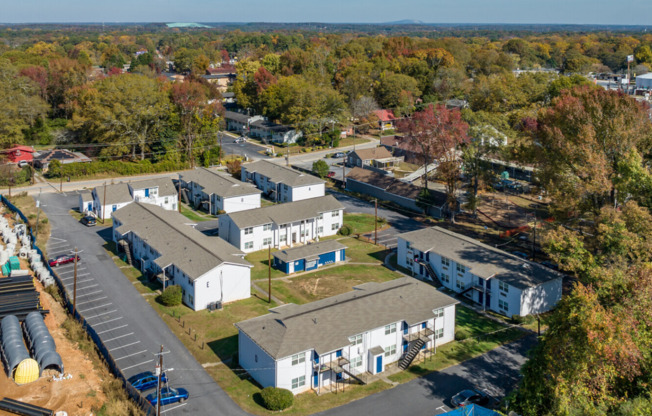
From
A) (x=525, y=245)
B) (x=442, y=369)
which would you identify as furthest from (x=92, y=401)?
(x=525, y=245)

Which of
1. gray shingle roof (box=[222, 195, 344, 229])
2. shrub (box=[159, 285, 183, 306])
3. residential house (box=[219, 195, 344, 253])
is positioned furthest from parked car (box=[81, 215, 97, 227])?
shrub (box=[159, 285, 183, 306])

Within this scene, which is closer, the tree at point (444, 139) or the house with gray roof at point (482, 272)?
the house with gray roof at point (482, 272)

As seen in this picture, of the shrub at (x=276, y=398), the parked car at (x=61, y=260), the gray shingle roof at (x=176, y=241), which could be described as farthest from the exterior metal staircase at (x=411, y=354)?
the parked car at (x=61, y=260)

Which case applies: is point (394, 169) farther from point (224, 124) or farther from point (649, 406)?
point (649, 406)

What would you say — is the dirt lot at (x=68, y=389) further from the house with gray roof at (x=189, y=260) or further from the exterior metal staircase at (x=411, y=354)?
the exterior metal staircase at (x=411, y=354)

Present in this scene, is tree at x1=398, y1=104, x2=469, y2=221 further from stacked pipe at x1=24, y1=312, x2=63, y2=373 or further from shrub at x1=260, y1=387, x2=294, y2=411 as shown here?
stacked pipe at x1=24, y1=312, x2=63, y2=373

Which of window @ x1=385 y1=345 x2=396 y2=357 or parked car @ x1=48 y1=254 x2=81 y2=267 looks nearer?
window @ x1=385 y1=345 x2=396 y2=357
